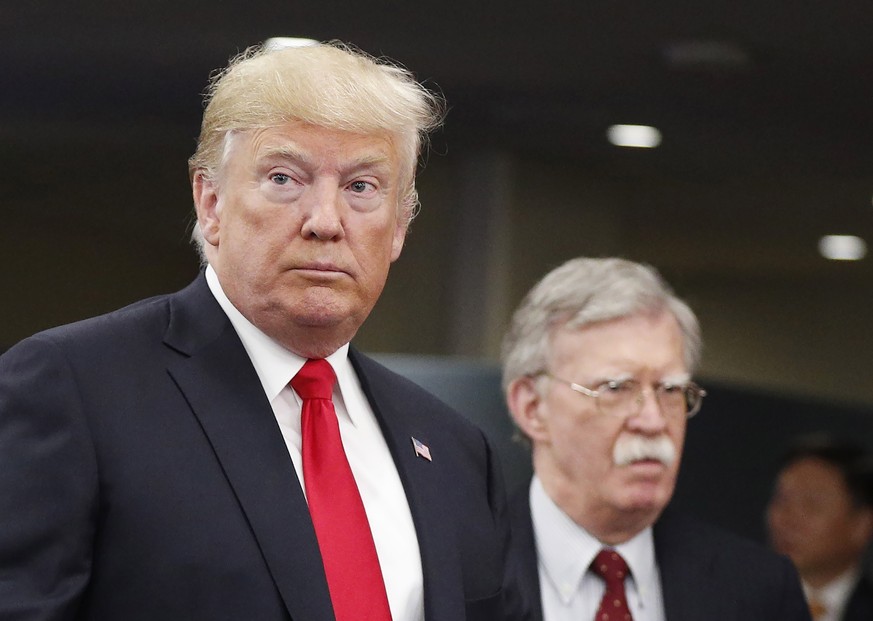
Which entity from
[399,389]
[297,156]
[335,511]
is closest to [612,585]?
[399,389]

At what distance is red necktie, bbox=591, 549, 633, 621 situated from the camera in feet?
8.89

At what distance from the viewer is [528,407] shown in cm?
300

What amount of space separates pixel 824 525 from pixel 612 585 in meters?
2.21

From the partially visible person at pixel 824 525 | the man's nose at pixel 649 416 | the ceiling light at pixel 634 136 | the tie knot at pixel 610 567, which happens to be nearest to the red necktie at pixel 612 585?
the tie knot at pixel 610 567

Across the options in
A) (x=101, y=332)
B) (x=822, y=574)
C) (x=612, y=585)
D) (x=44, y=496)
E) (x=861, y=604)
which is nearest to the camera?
(x=44, y=496)

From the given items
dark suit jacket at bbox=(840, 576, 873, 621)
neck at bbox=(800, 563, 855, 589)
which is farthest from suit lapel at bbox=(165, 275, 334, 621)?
neck at bbox=(800, 563, 855, 589)

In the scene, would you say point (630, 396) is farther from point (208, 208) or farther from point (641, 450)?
point (208, 208)

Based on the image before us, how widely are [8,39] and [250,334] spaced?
2680 mm

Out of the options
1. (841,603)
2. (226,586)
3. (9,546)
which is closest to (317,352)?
(226,586)

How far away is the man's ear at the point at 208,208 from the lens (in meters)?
1.79

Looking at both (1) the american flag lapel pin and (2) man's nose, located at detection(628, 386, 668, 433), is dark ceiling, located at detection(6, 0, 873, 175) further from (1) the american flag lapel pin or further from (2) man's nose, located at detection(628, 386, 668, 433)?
(1) the american flag lapel pin

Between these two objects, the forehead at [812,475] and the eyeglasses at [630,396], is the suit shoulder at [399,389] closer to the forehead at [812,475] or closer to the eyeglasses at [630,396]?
the eyeglasses at [630,396]

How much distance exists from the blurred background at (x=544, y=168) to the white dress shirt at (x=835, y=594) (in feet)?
1.81

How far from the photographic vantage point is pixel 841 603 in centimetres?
459
